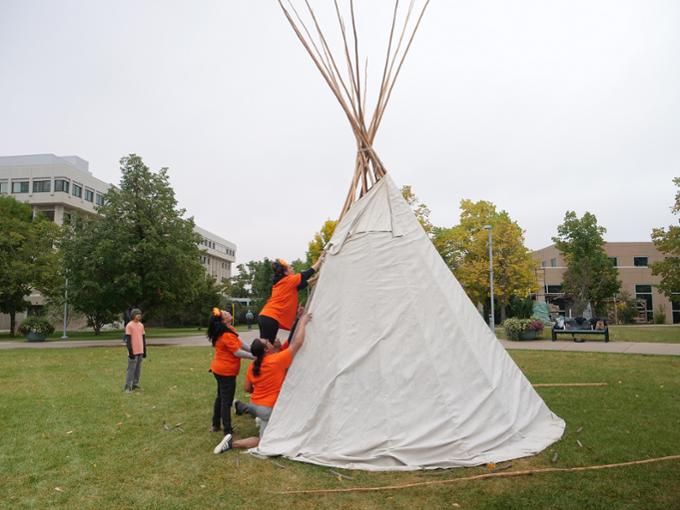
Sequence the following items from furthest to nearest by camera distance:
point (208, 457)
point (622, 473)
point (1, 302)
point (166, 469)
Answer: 1. point (1, 302)
2. point (208, 457)
3. point (166, 469)
4. point (622, 473)

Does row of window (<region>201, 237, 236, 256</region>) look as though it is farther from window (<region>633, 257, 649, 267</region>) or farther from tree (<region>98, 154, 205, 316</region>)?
A: window (<region>633, 257, 649, 267</region>)

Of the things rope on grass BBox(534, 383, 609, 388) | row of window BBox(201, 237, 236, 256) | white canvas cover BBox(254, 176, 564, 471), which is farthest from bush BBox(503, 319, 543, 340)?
row of window BBox(201, 237, 236, 256)

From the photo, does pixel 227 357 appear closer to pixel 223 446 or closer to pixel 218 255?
pixel 223 446

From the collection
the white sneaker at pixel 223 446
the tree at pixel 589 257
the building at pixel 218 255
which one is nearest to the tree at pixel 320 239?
the tree at pixel 589 257

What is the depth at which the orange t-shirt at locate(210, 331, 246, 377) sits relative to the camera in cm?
595

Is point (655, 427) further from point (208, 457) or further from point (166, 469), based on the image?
point (166, 469)

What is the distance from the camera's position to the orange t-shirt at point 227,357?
595 centimetres

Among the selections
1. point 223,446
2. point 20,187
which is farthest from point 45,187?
point 223,446

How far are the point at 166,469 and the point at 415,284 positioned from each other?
319 centimetres

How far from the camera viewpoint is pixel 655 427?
19.8 ft

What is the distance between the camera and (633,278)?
53.0 m

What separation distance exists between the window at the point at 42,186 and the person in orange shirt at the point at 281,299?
164ft

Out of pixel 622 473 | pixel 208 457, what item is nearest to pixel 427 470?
pixel 622 473

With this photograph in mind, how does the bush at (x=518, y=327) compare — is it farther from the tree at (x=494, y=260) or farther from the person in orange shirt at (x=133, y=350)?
the person in orange shirt at (x=133, y=350)
